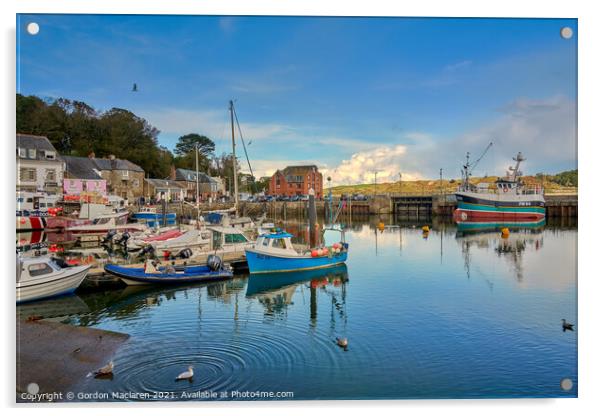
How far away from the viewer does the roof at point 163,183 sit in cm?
5285

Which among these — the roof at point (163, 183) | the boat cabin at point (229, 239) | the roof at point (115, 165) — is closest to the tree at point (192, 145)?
the roof at point (163, 183)

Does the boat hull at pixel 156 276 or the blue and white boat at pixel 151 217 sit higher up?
the blue and white boat at pixel 151 217

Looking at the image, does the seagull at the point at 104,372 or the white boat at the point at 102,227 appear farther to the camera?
the white boat at the point at 102,227

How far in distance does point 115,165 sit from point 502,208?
131ft

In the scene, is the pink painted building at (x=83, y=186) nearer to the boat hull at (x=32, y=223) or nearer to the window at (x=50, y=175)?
the boat hull at (x=32, y=223)

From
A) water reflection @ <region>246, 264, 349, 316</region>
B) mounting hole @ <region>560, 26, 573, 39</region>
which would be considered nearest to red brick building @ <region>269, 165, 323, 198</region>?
water reflection @ <region>246, 264, 349, 316</region>

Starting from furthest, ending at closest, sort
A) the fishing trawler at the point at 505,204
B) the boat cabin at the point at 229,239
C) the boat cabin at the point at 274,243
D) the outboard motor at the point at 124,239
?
the fishing trawler at the point at 505,204 → the outboard motor at the point at 124,239 → the boat cabin at the point at 229,239 → the boat cabin at the point at 274,243

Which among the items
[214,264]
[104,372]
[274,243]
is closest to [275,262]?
[274,243]

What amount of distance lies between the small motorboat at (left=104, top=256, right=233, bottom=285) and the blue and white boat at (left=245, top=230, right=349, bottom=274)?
1252 mm

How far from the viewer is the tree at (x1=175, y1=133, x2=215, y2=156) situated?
2541 inches

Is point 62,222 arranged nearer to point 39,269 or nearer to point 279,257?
point 39,269

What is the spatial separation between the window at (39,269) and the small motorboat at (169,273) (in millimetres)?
2402

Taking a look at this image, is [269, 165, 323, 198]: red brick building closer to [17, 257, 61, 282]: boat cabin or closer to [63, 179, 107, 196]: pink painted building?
[63, 179, 107, 196]: pink painted building
